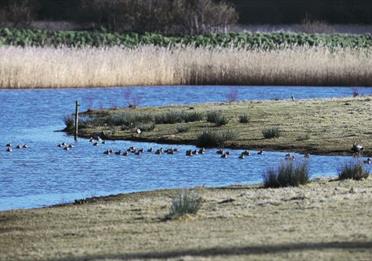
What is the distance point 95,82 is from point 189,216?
2768 cm

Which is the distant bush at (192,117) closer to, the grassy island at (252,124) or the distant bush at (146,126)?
the grassy island at (252,124)

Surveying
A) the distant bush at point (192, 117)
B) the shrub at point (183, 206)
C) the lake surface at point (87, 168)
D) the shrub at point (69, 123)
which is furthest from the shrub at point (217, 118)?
the shrub at point (183, 206)

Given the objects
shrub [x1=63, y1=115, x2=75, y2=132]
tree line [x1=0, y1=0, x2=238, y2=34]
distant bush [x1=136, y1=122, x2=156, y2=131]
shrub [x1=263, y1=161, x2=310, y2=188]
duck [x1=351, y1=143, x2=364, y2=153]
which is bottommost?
shrub [x1=63, y1=115, x2=75, y2=132]

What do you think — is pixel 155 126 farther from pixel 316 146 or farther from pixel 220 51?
pixel 220 51

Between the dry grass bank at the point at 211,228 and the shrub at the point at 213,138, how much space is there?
847 centimetres

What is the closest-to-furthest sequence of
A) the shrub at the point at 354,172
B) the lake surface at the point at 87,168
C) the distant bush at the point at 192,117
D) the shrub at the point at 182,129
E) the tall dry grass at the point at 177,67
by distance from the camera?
1. the shrub at the point at 354,172
2. the lake surface at the point at 87,168
3. the shrub at the point at 182,129
4. the distant bush at the point at 192,117
5. the tall dry grass at the point at 177,67

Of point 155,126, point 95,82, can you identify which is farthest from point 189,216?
point 95,82

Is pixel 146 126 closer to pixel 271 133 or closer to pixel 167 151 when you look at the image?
pixel 271 133

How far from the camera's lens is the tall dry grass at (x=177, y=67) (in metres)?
40.4

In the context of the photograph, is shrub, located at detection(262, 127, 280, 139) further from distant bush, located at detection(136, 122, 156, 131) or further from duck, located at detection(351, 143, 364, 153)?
distant bush, located at detection(136, 122, 156, 131)

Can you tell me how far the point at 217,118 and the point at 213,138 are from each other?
332cm

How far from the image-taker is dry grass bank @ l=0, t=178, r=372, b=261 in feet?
39.4

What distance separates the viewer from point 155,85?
42.9 meters

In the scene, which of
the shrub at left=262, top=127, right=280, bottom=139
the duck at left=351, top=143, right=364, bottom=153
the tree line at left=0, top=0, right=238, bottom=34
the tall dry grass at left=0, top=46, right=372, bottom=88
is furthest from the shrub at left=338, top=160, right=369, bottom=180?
the tree line at left=0, top=0, right=238, bottom=34
